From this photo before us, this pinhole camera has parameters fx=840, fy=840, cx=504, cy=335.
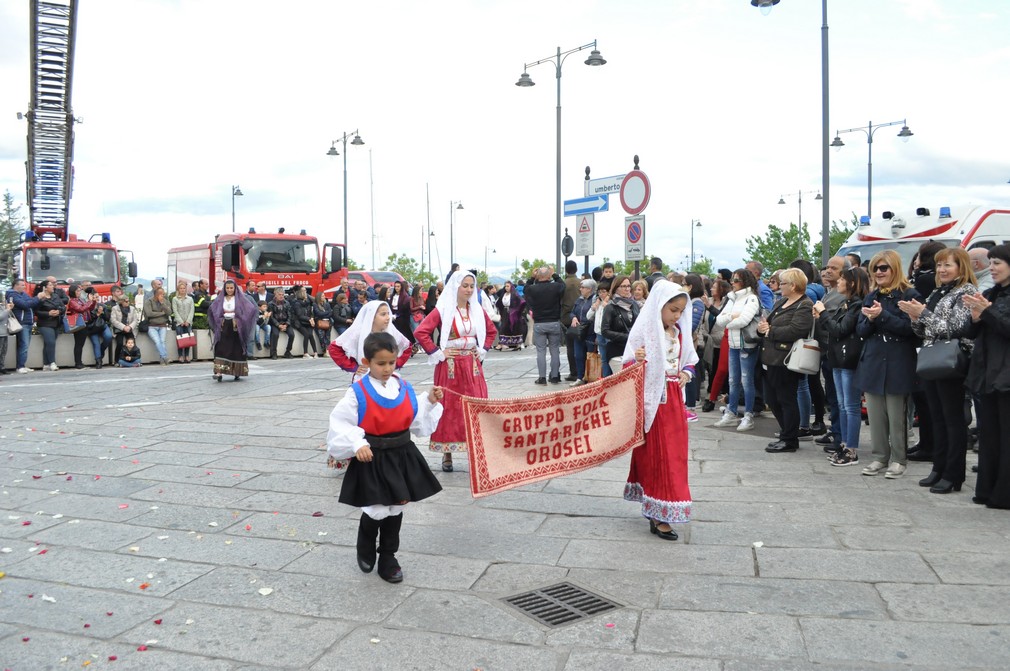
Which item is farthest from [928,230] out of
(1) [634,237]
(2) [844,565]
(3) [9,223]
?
(3) [9,223]

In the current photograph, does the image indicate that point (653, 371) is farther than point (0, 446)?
No

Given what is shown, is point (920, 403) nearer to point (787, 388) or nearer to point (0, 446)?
point (787, 388)

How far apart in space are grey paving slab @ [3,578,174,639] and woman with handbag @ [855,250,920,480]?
5.72m

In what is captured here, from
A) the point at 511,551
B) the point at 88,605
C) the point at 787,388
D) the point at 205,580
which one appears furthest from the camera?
the point at 787,388

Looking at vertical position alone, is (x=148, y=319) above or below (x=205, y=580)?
above

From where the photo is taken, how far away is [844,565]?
490cm

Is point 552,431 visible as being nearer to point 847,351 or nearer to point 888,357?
point 888,357

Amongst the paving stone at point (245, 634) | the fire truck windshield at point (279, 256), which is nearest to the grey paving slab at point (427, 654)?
the paving stone at point (245, 634)

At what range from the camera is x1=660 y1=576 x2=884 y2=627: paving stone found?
13.9 feet

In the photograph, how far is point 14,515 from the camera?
6191 mm

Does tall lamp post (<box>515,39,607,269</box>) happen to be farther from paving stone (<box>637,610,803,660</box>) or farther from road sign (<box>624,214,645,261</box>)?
paving stone (<box>637,610,803,660</box>)

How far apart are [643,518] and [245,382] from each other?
1033 centimetres

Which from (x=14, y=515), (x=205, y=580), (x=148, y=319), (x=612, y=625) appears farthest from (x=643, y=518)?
(x=148, y=319)

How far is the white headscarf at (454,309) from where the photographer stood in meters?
7.63
